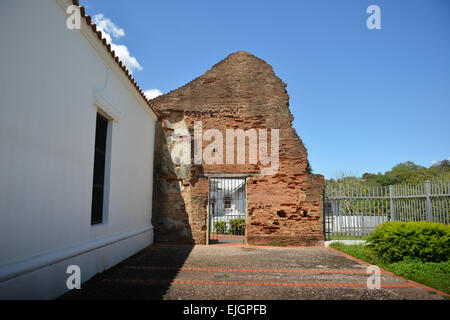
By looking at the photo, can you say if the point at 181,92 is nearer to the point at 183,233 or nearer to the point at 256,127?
the point at 256,127

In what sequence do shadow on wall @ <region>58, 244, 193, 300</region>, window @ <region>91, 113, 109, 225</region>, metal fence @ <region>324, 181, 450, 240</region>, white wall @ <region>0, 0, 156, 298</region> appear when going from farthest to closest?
metal fence @ <region>324, 181, 450, 240</region> → window @ <region>91, 113, 109, 225</region> → shadow on wall @ <region>58, 244, 193, 300</region> → white wall @ <region>0, 0, 156, 298</region>

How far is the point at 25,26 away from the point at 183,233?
7.78m

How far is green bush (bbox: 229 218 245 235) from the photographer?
51.2 ft

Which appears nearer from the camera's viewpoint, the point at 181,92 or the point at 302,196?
the point at 302,196

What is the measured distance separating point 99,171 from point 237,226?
35.1 ft

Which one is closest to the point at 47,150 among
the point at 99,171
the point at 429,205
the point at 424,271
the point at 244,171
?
the point at 99,171

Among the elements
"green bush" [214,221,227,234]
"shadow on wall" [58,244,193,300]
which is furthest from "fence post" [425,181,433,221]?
"green bush" [214,221,227,234]

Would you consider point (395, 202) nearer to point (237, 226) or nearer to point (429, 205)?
point (429, 205)

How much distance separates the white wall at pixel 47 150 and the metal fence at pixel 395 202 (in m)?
7.70

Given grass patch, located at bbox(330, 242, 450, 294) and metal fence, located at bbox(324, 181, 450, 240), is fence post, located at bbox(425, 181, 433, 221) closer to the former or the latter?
metal fence, located at bbox(324, 181, 450, 240)

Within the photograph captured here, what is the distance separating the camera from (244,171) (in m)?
10.4

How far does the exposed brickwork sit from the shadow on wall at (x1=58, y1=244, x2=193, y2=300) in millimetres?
2461
